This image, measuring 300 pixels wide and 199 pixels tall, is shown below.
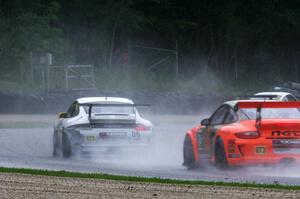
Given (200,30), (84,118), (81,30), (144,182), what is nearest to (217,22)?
(200,30)

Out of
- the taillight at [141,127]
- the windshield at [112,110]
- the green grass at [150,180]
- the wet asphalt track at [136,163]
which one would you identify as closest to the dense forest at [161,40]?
the wet asphalt track at [136,163]

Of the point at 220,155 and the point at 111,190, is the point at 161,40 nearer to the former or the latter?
the point at 220,155

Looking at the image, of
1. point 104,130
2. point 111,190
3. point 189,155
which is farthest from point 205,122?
point 111,190

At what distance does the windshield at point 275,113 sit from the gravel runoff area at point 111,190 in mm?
3732

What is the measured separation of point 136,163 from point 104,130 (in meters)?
0.93

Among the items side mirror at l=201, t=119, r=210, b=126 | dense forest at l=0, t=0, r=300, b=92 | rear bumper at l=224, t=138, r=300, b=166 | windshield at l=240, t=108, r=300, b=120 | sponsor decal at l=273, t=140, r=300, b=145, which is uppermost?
dense forest at l=0, t=0, r=300, b=92

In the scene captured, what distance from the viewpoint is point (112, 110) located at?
64.5ft

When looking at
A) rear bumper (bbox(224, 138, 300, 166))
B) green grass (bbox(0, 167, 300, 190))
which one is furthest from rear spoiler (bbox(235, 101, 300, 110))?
green grass (bbox(0, 167, 300, 190))

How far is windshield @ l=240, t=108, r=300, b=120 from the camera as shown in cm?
1638

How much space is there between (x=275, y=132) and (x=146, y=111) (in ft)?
83.9

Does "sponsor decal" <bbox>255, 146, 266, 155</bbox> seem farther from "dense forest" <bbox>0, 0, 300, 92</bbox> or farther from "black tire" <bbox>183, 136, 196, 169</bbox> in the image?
"dense forest" <bbox>0, 0, 300, 92</bbox>

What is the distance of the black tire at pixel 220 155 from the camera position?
15.9 metres

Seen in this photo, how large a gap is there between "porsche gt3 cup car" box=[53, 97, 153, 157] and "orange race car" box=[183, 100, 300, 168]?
2403 millimetres

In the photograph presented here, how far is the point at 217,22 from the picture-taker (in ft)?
198
